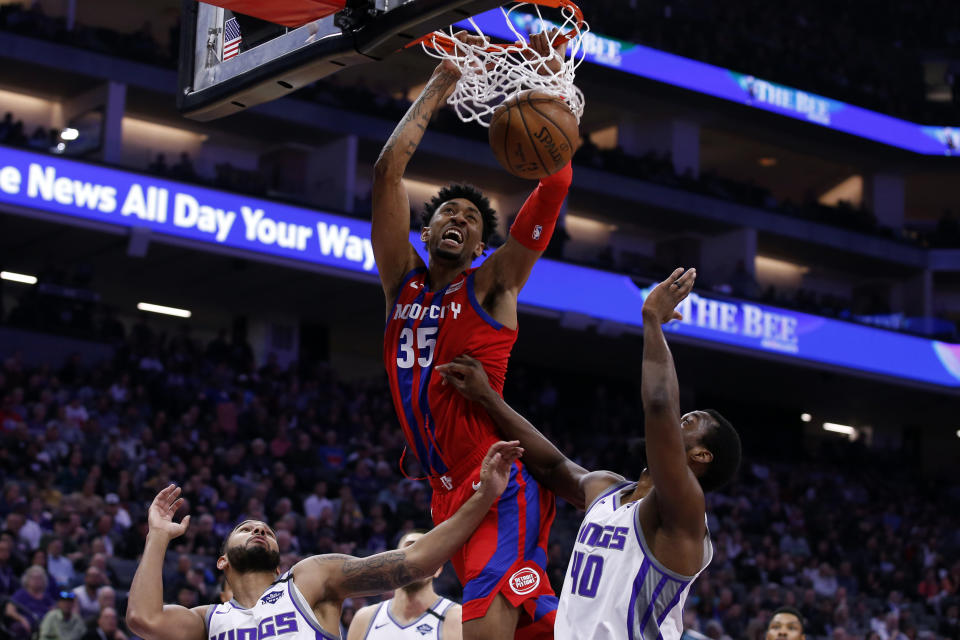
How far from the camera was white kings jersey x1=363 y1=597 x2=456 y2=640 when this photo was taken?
6.53 meters

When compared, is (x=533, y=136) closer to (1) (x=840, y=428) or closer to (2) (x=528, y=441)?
(2) (x=528, y=441)

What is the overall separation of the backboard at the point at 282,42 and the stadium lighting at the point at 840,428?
29.8 meters

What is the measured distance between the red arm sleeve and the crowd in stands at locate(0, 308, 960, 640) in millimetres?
6917

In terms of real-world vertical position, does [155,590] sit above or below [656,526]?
below

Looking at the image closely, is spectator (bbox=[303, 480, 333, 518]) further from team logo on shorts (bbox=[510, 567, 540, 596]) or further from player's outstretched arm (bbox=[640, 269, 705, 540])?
player's outstretched arm (bbox=[640, 269, 705, 540])

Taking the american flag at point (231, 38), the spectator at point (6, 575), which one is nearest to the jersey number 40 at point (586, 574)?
the american flag at point (231, 38)

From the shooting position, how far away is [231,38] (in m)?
5.16

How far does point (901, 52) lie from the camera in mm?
32250

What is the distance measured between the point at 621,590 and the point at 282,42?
246 cm

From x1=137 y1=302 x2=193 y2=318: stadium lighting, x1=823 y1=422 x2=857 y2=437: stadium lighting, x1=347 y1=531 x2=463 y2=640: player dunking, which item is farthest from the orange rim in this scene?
x1=823 y1=422 x2=857 y2=437: stadium lighting

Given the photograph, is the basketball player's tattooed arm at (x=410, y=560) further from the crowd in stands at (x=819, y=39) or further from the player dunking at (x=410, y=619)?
the crowd in stands at (x=819, y=39)

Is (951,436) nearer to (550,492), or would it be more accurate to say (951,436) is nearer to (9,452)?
(9,452)

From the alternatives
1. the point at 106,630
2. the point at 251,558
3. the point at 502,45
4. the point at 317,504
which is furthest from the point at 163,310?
the point at 251,558

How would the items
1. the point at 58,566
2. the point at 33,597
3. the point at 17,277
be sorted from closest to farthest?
the point at 33,597 < the point at 58,566 < the point at 17,277
